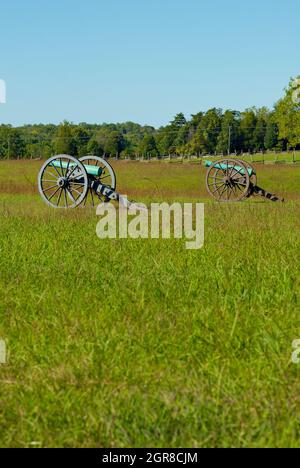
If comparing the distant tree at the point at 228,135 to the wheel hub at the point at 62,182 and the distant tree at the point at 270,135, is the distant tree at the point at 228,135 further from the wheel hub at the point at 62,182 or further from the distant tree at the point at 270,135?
the wheel hub at the point at 62,182

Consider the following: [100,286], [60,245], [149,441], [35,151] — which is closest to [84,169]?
[60,245]

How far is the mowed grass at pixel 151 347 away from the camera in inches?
101

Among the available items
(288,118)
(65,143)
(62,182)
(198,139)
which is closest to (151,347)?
(62,182)

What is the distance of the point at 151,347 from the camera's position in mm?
3457

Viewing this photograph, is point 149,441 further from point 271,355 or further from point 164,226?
point 164,226

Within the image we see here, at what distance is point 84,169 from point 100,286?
9.79 meters

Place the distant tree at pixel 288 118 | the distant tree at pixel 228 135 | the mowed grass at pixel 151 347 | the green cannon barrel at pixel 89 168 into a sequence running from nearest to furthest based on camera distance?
the mowed grass at pixel 151 347, the green cannon barrel at pixel 89 168, the distant tree at pixel 288 118, the distant tree at pixel 228 135

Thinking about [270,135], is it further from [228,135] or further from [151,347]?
[151,347]

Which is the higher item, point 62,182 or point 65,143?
point 65,143

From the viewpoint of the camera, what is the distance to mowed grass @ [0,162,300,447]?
2.55m

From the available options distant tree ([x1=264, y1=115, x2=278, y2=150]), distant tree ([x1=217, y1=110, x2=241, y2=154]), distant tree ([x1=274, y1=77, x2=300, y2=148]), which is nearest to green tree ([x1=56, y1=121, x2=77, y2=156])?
distant tree ([x1=217, y1=110, x2=241, y2=154])

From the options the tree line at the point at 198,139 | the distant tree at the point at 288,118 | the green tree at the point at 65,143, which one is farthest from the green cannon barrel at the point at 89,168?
the green tree at the point at 65,143

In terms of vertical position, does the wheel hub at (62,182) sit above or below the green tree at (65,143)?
below

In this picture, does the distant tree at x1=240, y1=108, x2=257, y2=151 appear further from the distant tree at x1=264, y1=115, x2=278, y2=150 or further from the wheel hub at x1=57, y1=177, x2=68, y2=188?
the wheel hub at x1=57, y1=177, x2=68, y2=188
